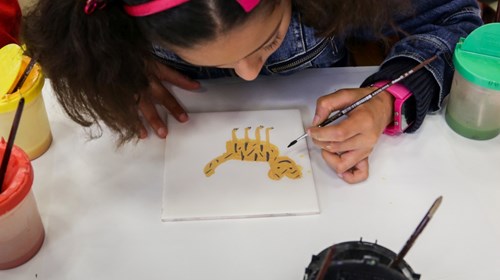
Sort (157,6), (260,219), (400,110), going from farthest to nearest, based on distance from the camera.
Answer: (400,110) < (260,219) < (157,6)

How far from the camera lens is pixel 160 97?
0.96 m

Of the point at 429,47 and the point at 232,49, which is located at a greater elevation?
the point at 232,49

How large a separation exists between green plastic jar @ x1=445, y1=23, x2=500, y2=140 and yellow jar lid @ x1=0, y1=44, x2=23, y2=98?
0.63m

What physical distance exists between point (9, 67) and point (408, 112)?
599mm

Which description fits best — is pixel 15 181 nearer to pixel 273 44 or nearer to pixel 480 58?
pixel 273 44

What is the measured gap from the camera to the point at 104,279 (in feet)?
2.43

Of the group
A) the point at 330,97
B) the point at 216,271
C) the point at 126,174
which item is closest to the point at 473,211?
the point at 330,97

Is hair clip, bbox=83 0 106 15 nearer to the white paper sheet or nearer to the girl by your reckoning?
the girl

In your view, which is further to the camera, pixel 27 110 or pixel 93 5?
pixel 27 110

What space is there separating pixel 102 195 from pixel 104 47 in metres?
0.22

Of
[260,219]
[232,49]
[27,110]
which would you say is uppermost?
[232,49]

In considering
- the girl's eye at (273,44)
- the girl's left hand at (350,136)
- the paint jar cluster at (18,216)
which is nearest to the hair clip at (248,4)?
the girl's eye at (273,44)

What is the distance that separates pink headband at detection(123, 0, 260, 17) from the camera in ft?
2.18

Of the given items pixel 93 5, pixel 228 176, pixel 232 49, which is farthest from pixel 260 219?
pixel 93 5
